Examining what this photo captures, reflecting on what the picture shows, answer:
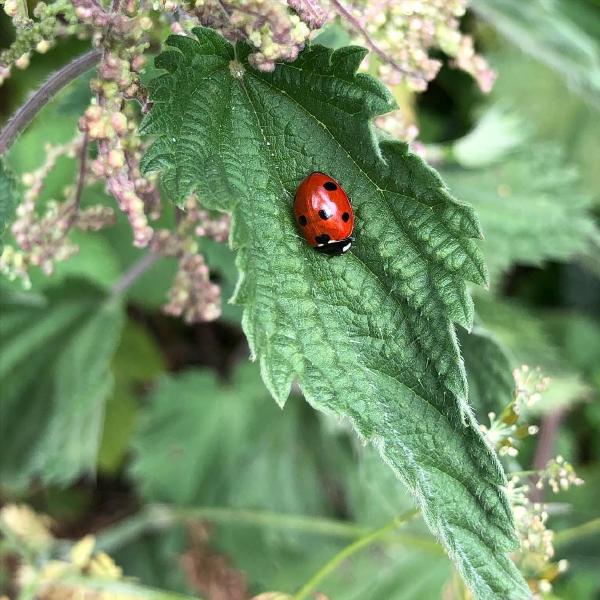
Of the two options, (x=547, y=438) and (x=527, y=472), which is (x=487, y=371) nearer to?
(x=527, y=472)

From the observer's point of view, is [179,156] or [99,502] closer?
[179,156]

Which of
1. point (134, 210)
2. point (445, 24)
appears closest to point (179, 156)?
point (134, 210)

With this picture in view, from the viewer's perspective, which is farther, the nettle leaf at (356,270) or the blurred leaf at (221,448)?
the blurred leaf at (221,448)

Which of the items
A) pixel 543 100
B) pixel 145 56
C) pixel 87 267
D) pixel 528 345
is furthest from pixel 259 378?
pixel 145 56

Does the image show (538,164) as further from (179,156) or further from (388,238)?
(179,156)

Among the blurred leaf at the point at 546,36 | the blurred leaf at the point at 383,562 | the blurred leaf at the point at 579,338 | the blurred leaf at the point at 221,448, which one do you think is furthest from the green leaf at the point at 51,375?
the blurred leaf at the point at 579,338

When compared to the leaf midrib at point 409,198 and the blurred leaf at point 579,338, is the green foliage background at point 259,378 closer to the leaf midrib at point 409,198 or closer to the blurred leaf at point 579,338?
the blurred leaf at point 579,338

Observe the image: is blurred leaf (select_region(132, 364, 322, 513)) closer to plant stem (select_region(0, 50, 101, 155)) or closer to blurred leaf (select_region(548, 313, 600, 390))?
blurred leaf (select_region(548, 313, 600, 390))
